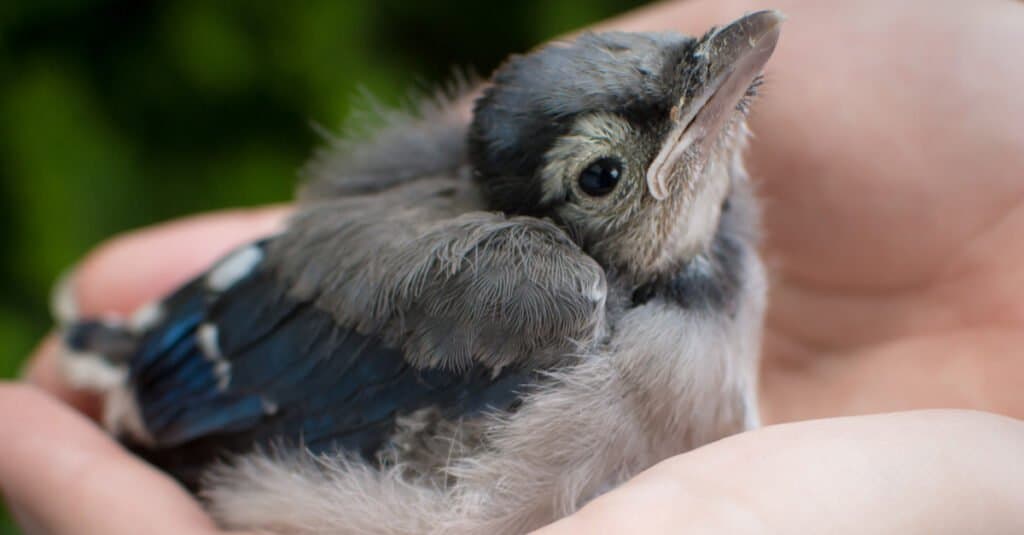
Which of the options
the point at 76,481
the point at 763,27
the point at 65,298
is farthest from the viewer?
the point at 65,298

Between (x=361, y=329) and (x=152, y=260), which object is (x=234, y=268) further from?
(x=152, y=260)

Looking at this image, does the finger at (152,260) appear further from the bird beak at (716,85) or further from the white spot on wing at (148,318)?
the bird beak at (716,85)

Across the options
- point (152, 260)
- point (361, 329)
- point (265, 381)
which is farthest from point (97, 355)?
point (361, 329)

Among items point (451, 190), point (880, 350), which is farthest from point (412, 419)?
point (880, 350)

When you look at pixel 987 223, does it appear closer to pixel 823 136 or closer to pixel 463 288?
pixel 823 136

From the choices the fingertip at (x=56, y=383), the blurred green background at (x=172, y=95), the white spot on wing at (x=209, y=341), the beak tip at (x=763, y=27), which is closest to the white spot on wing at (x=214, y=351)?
the white spot on wing at (x=209, y=341)
